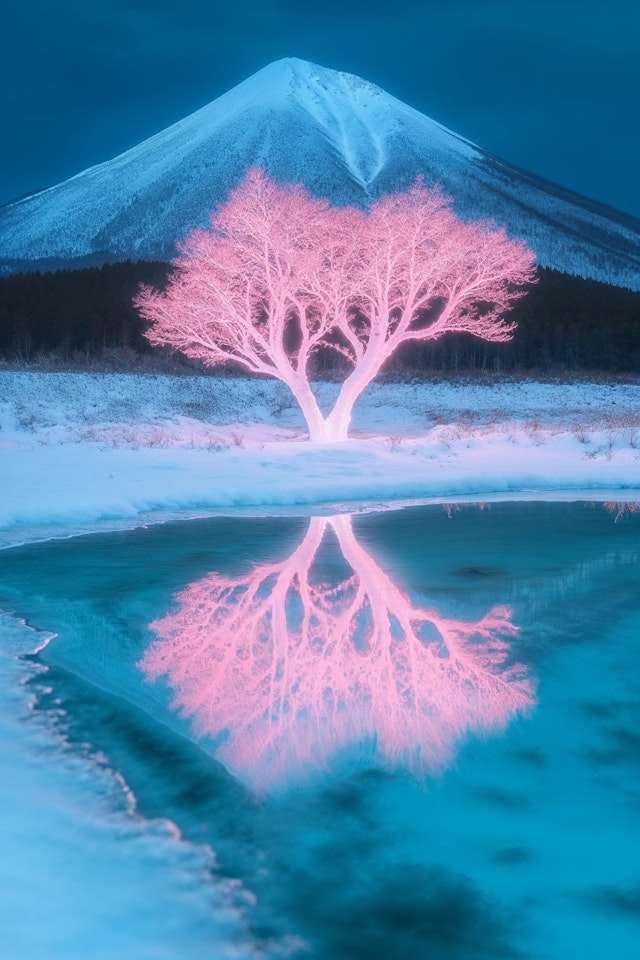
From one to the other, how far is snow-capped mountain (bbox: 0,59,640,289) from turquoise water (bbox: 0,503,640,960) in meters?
116

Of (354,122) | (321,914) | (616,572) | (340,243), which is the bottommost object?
(321,914)

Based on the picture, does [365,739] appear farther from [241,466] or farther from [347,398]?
[347,398]

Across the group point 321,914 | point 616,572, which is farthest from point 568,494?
point 321,914

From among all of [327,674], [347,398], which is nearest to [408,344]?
[347,398]

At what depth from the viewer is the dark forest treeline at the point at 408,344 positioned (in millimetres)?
62375

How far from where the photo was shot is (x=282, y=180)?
13162 centimetres

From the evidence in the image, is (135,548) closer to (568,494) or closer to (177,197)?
(568,494)

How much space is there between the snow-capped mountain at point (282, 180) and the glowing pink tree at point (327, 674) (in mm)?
116478

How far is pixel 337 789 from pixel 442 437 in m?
18.9

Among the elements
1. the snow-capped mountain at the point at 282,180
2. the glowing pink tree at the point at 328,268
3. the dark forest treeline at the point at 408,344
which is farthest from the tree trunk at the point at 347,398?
the snow-capped mountain at the point at 282,180

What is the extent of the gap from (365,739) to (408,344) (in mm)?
63634

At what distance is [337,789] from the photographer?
380cm

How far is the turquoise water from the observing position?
2.94 m

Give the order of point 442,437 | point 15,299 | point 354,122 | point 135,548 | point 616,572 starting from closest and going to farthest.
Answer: point 616,572 → point 135,548 → point 442,437 → point 15,299 → point 354,122
